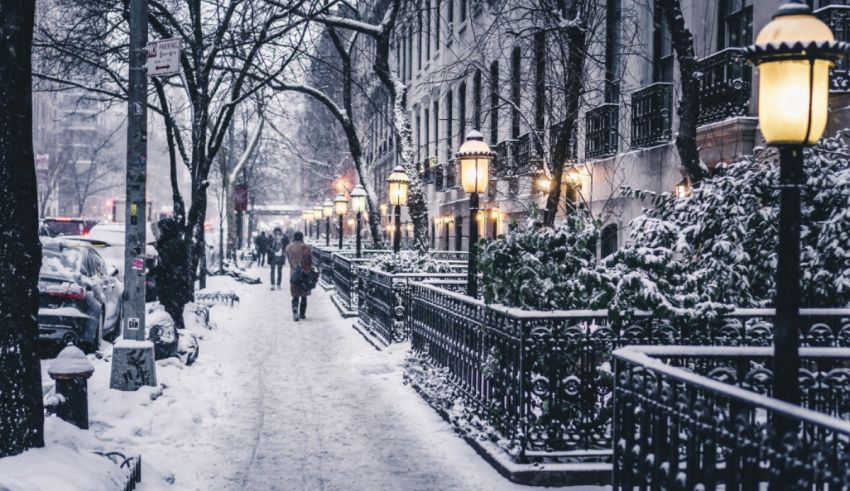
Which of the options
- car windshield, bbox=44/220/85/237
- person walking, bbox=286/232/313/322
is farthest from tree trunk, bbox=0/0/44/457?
car windshield, bbox=44/220/85/237

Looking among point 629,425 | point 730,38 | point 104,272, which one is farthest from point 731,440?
point 104,272

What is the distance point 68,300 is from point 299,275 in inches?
286

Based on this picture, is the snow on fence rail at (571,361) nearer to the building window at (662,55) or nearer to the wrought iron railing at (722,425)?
the wrought iron railing at (722,425)

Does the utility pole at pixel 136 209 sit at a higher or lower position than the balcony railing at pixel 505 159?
lower

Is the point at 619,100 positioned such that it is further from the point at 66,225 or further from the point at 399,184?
the point at 66,225

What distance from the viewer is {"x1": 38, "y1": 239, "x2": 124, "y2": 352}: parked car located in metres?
11.6

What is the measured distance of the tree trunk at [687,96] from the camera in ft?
31.2

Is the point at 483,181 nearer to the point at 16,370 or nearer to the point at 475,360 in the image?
the point at 475,360

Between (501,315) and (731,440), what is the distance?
3.61 meters

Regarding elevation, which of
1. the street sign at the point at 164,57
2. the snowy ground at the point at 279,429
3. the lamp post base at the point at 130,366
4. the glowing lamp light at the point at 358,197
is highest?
the street sign at the point at 164,57

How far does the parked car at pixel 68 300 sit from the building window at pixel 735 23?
1077 cm

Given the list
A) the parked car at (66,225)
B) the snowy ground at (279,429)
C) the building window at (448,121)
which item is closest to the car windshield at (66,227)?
the parked car at (66,225)

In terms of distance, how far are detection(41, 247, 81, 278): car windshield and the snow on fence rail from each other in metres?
7.73

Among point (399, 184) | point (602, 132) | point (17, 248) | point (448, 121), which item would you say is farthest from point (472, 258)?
point (448, 121)
